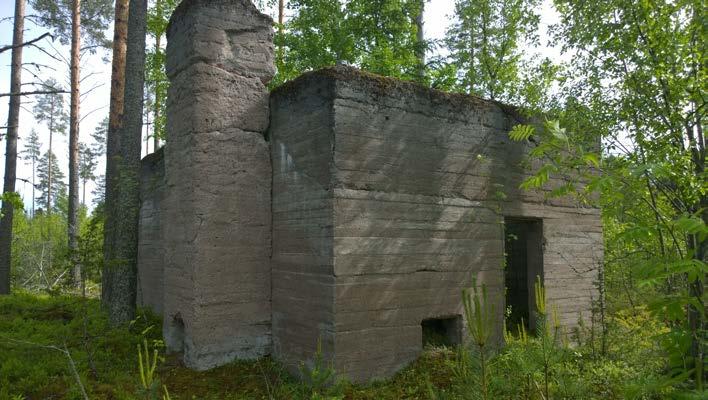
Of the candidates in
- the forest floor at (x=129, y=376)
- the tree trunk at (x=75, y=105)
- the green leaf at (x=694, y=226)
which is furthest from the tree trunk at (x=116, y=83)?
the green leaf at (x=694, y=226)

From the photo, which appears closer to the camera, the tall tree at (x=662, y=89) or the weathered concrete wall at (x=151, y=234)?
the tall tree at (x=662, y=89)

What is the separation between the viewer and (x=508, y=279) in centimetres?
955

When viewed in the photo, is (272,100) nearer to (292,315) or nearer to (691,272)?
(292,315)

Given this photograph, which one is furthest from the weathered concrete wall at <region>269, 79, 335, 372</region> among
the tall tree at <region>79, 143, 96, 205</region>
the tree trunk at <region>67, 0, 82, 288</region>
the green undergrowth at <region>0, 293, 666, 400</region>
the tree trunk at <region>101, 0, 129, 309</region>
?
the tall tree at <region>79, 143, 96, 205</region>

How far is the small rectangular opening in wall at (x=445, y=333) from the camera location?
6.93m

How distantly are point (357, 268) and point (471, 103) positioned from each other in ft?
10.3

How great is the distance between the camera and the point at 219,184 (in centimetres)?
685

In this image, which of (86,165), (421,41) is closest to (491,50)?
(421,41)

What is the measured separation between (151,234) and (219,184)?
4.07m

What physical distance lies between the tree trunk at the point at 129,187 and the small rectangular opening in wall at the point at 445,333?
5.36 metres

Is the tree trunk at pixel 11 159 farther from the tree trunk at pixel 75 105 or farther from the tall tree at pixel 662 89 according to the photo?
the tall tree at pixel 662 89

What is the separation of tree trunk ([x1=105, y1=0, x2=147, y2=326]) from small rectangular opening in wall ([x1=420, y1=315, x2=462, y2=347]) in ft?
17.6

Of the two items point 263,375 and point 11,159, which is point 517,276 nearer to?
point 263,375

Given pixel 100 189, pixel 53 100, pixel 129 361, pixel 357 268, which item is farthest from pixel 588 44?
pixel 100 189
